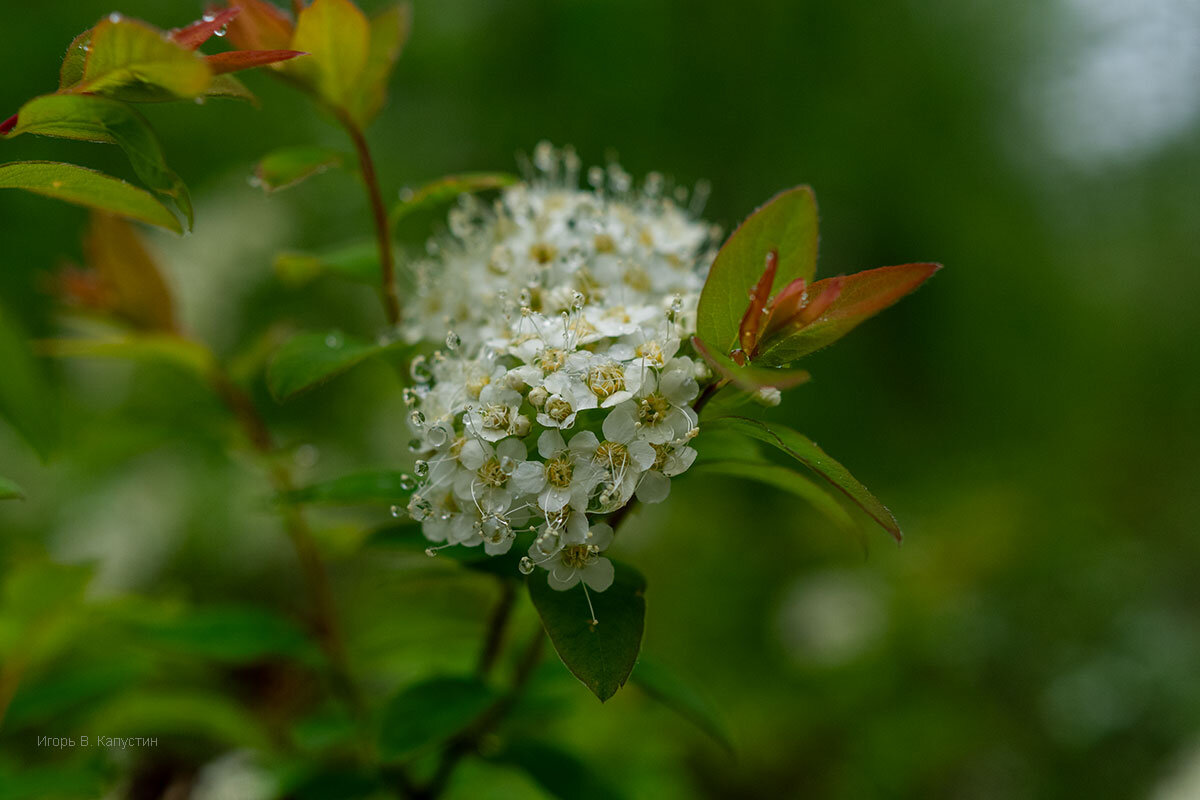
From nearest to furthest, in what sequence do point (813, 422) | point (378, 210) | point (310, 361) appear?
1. point (310, 361)
2. point (378, 210)
3. point (813, 422)

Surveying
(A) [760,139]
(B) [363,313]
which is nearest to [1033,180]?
(A) [760,139]

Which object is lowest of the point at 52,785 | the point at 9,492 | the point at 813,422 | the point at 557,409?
the point at 813,422

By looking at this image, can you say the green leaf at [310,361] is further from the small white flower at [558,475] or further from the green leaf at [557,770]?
the green leaf at [557,770]

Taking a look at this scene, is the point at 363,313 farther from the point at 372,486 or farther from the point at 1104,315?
the point at 1104,315

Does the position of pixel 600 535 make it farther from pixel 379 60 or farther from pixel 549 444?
pixel 379 60

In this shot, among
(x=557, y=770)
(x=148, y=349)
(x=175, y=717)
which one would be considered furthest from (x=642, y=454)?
(x=175, y=717)

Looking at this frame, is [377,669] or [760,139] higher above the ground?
[760,139]

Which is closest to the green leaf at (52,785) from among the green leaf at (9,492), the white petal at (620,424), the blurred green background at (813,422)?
the blurred green background at (813,422)
